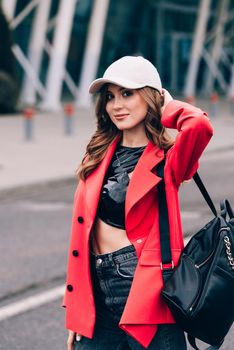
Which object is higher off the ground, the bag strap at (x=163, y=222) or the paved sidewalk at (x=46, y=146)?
the bag strap at (x=163, y=222)

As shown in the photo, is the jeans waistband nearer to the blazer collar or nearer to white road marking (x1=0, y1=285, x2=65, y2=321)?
the blazer collar

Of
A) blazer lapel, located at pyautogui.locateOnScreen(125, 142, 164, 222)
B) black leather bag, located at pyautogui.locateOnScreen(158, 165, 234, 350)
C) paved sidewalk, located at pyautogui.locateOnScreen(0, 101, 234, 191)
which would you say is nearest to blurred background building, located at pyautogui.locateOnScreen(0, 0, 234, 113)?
paved sidewalk, located at pyautogui.locateOnScreen(0, 101, 234, 191)

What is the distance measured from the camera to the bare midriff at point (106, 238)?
12.8 ft

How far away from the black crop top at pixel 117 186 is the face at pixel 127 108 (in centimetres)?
12

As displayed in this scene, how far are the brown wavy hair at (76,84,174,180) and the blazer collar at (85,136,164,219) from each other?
3cm

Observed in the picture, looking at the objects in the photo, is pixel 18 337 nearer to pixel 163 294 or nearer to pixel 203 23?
pixel 163 294

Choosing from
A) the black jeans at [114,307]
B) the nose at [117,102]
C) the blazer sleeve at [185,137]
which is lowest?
the black jeans at [114,307]

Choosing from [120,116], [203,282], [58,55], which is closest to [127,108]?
[120,116]

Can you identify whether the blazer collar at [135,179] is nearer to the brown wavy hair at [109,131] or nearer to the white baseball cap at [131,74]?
the brown wavy hair at [109,131]

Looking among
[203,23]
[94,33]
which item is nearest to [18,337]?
[94,33]

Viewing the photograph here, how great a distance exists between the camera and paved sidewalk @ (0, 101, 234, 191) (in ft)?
51.9

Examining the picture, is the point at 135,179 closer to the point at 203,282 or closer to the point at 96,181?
the point at 96,181

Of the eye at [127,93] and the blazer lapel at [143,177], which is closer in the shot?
the blazer lapel at [143,177]

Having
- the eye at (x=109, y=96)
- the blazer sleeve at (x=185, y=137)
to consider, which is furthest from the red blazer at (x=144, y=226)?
the eye at (x=109, y=96)
